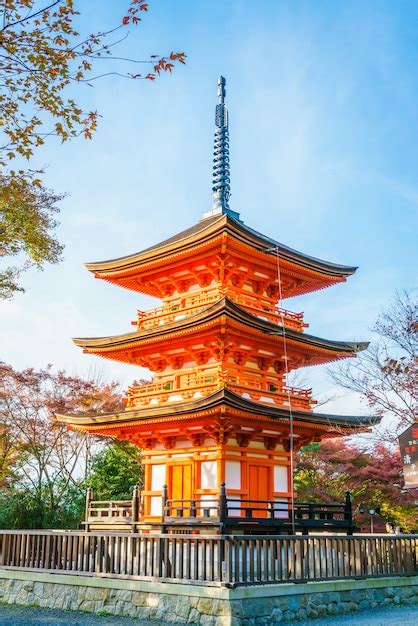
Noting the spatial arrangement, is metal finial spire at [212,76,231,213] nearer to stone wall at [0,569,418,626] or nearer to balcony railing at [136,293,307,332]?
balcony railing at [136,293,307,332]

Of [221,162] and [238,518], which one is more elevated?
[221,162]

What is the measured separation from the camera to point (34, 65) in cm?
712

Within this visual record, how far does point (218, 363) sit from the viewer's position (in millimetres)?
20828

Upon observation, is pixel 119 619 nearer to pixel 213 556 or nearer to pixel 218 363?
pixel 213 556

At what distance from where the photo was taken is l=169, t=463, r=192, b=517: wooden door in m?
20.2

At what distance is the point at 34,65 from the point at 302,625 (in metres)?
10.7

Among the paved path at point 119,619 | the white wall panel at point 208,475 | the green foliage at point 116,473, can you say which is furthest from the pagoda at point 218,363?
the green foliage at point 116,473

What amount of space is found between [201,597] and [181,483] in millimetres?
8399

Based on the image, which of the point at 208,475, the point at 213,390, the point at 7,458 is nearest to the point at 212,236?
the point at 213,390

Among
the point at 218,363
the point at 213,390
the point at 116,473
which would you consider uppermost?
the point at 218,363

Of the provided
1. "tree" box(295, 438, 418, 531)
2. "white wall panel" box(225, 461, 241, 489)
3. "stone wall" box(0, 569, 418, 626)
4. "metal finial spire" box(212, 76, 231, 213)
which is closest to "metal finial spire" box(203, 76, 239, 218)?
"metal finial spire" box(212, 76, 231, 213)

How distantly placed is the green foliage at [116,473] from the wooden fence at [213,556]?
1407 cm

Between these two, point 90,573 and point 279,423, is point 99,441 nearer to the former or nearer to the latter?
point 279,423

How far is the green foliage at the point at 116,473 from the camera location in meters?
30.3
